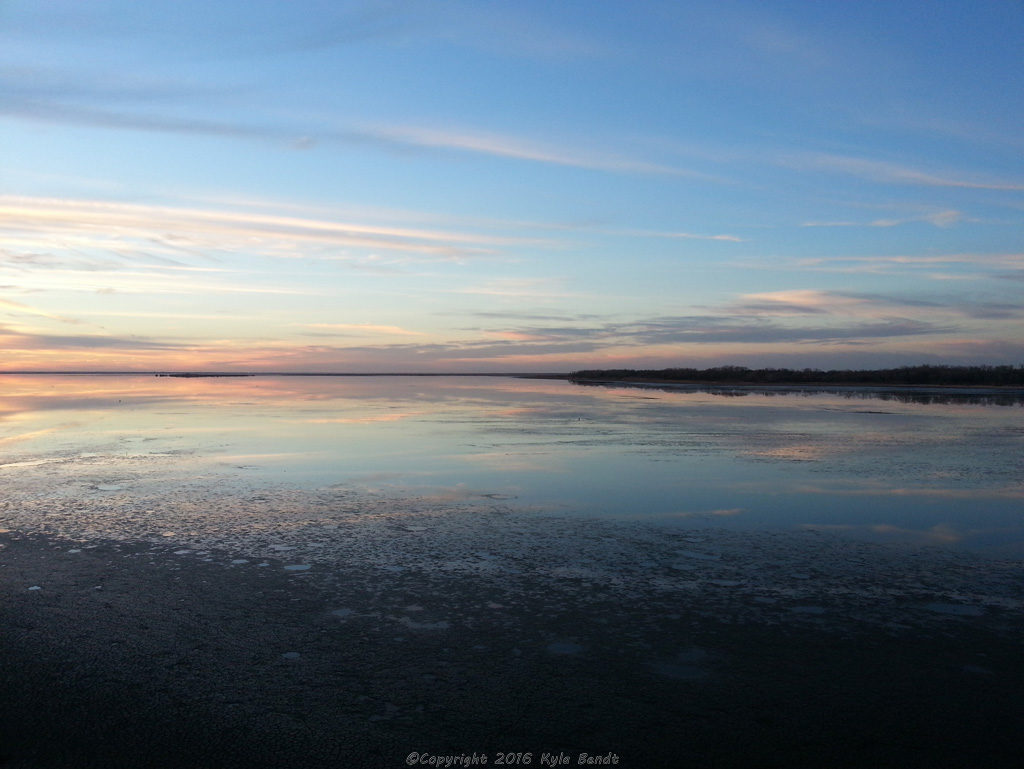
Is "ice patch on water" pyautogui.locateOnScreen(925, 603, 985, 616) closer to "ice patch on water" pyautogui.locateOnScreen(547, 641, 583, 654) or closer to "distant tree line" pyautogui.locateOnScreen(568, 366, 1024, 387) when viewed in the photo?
"ice patch on water" pyautogui.locateOnScreen(547, 641, 583, 654)

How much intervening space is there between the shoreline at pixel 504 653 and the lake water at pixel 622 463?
1987mm

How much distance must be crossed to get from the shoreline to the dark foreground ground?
0.02 meters

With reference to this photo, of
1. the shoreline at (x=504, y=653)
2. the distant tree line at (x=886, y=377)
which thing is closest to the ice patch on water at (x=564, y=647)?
the shoreline at (x=504, y=653)

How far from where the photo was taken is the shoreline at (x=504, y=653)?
3.84m

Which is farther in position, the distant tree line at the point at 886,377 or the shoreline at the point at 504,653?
the distant tree line at the point at 886,377

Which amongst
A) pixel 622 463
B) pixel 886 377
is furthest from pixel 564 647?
pixel 886 377

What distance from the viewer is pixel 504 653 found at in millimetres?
4961

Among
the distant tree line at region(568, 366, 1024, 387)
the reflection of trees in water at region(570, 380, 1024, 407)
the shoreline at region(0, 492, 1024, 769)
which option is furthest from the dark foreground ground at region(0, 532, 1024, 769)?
the distant tree line at region(568, 366, 1024, 387)

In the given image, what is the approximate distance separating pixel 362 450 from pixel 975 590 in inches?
475

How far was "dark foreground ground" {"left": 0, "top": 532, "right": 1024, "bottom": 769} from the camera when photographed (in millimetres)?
3777

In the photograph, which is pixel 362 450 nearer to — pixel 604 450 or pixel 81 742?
pixel 604 450

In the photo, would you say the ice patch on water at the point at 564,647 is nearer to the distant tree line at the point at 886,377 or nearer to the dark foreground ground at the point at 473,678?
the dark foreground ground at the point at 473,678

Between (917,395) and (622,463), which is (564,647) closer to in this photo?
(622,463)

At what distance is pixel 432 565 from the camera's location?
7.09 meters
